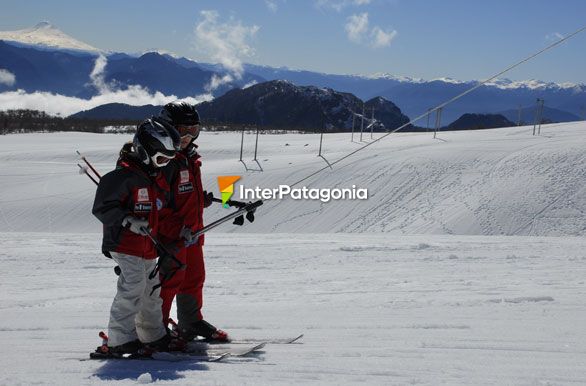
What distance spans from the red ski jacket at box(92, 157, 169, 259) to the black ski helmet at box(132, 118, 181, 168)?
3.9 inches

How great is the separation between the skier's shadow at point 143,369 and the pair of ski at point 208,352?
0.23 ft

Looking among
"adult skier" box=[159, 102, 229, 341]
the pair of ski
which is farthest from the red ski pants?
the pair of ski

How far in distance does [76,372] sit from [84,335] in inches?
50.7

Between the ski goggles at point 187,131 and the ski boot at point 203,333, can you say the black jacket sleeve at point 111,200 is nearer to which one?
the ski goggles at point 187,131

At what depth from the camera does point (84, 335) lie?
16.7 feet

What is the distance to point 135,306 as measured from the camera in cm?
405

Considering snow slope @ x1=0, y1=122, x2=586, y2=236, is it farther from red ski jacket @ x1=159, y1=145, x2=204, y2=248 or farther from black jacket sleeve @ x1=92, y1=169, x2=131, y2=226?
black jacket sleeve @ x1=92, y1=169, x2=131, y2=226

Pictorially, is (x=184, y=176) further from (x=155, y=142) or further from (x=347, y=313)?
(x=347, y=313)

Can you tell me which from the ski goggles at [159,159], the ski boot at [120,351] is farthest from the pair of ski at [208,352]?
the ski goggles at [159,159]

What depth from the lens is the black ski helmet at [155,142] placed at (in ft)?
12.6

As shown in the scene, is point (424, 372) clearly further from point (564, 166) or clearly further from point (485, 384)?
point (564, 166)

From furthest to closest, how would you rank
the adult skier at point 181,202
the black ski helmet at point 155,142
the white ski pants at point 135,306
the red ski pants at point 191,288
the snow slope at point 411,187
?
the snow slope at point 411,187 < the red ski pants at point 191,288 < the adult skier at point 181,202 < the white ski pants at point 135,306 < the black ski helmet at point 155,142

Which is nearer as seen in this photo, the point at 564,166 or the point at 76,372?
the point at 76,372

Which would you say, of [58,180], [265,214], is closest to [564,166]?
[265,214]
